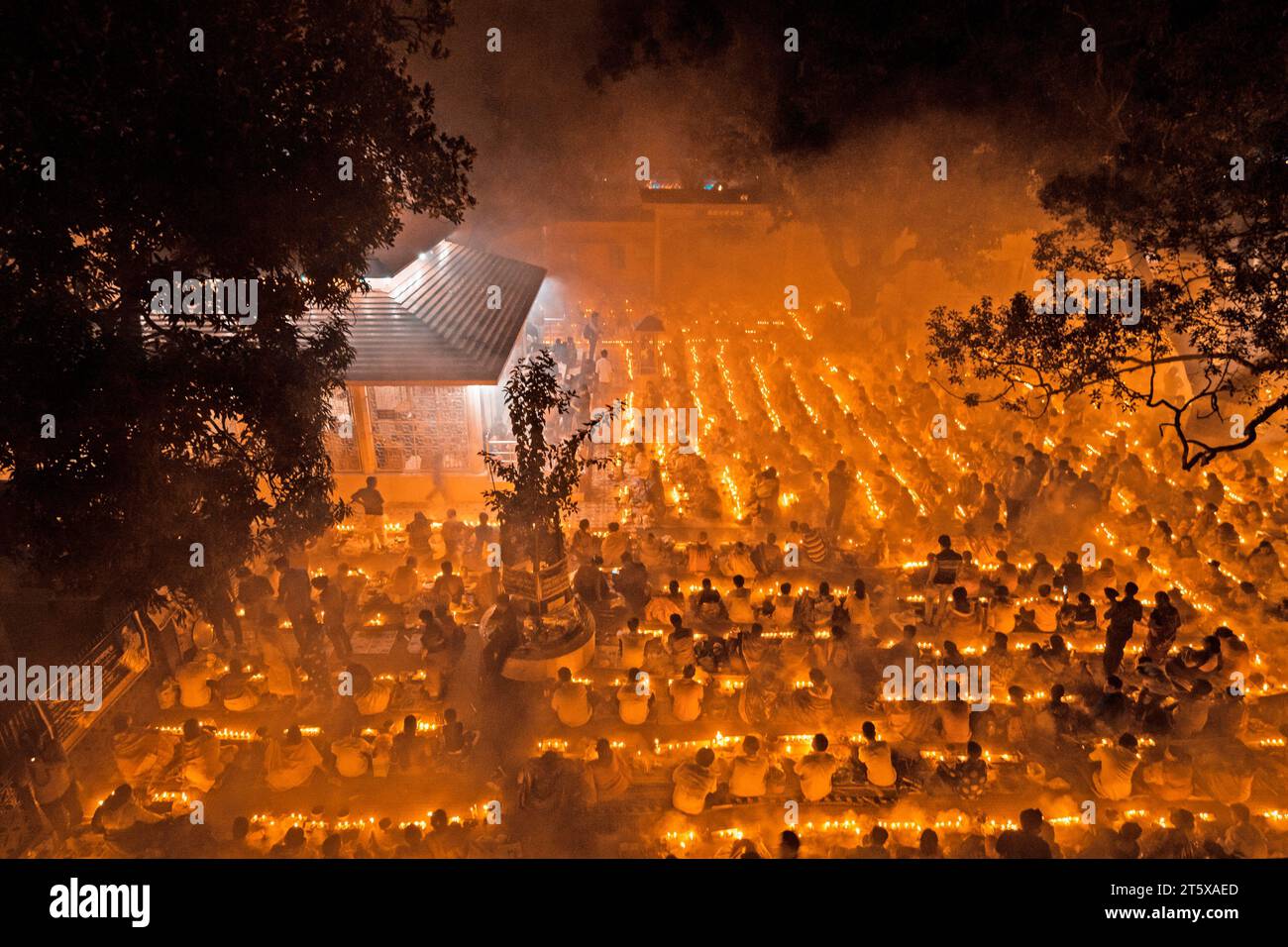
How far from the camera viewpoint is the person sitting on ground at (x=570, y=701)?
8.63 meters

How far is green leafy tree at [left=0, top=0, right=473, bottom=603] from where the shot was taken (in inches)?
222

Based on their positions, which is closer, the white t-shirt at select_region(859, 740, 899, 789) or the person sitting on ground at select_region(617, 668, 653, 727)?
the white t-shirt at select_region(859, 740, 899, 789)

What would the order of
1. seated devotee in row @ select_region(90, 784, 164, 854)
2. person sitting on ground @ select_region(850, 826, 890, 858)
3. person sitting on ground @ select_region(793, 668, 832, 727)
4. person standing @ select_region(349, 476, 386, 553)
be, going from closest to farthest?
person sitting on ground @ select_region(850, 826, 890, 858)
seated devotee in row @ select_region(90, 784, 164, 854)
person sitting on ground @ select_region(793, 668, 832, 727)
person standing @ select_region(349, 476, 386, 553)

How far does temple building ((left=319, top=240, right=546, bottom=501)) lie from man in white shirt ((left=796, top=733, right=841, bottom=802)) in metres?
9.00

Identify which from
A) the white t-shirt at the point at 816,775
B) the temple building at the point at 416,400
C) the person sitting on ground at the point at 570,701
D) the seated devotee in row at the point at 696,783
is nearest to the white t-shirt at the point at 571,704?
the person sitting on ground at the point at 570,701

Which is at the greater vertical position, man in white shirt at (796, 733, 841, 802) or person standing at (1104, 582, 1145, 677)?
person standing at (1104, 582, 1145, 677)

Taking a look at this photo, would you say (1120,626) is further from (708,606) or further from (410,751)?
(410,751)

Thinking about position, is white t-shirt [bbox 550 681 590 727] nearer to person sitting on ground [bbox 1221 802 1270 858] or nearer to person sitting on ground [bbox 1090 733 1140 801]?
person sitting on ground [bbox 1090 733 1140 801]

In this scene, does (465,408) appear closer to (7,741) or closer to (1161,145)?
(7,741)

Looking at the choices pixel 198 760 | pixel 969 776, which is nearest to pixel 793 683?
pixel 969 776

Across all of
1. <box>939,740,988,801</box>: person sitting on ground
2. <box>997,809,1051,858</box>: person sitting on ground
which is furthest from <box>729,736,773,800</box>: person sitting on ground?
<box>997,809,1051,858</box>: person sitting on ground

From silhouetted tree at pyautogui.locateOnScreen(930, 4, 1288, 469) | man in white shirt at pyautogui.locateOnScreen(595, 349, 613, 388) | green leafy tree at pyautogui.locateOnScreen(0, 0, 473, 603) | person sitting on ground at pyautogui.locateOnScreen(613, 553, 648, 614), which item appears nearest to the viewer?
green leafy tree at pyautogui.locateOnScreen(0, 0, 473, 603)

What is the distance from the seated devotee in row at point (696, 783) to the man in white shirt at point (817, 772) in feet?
2.96

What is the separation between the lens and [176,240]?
664 cm
